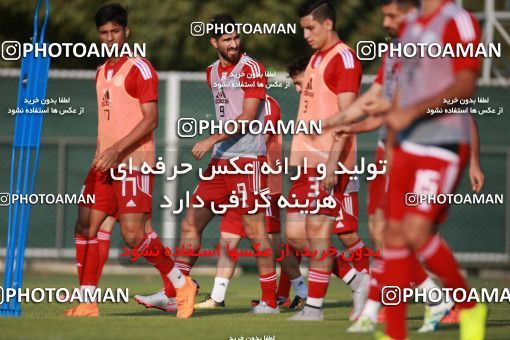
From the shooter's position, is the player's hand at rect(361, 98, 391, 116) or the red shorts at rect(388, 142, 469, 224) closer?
the red shorts at rect(388, 142, 469, 224)

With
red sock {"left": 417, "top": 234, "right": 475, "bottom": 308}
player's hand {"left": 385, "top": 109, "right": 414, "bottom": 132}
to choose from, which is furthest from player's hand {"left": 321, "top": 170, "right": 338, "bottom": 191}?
player's hand {"left": 385, "top": 109, "right": 414, "bottom": 132}

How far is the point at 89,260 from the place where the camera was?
36.0 ft

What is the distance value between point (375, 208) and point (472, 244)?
929 cm

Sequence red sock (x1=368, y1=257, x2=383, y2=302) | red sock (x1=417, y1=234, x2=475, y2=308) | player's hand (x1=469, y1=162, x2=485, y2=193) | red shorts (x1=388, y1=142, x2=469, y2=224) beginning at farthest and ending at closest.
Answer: player's hand (x1=469, y1=162, x2=485, y2=193)
red sock (x1=368, y1=257, x2=383, y2=302)
red sock (x1=417, y1=234, x2=475, y2=308)
red shorts (x1=388, y1=142, x2=469, y2=224)

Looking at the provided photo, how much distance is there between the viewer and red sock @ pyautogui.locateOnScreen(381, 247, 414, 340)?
25.3 feet

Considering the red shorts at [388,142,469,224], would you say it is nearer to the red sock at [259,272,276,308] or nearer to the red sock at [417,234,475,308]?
the red sock at [417,234,475,308]

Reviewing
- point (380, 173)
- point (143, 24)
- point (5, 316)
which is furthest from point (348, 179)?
point (143, 24)

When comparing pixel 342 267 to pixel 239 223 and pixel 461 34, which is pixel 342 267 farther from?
pixel 461 34

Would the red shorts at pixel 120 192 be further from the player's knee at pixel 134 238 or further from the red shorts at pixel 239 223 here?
the red shorts at pixel 239 223

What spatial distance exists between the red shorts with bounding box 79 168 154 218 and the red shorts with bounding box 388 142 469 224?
3.48 metres

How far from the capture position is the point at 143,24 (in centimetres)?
2494

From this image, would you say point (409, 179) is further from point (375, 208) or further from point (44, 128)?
point (44, 128)

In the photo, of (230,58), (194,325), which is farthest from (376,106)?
(230,58)

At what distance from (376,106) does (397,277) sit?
1.16 m
